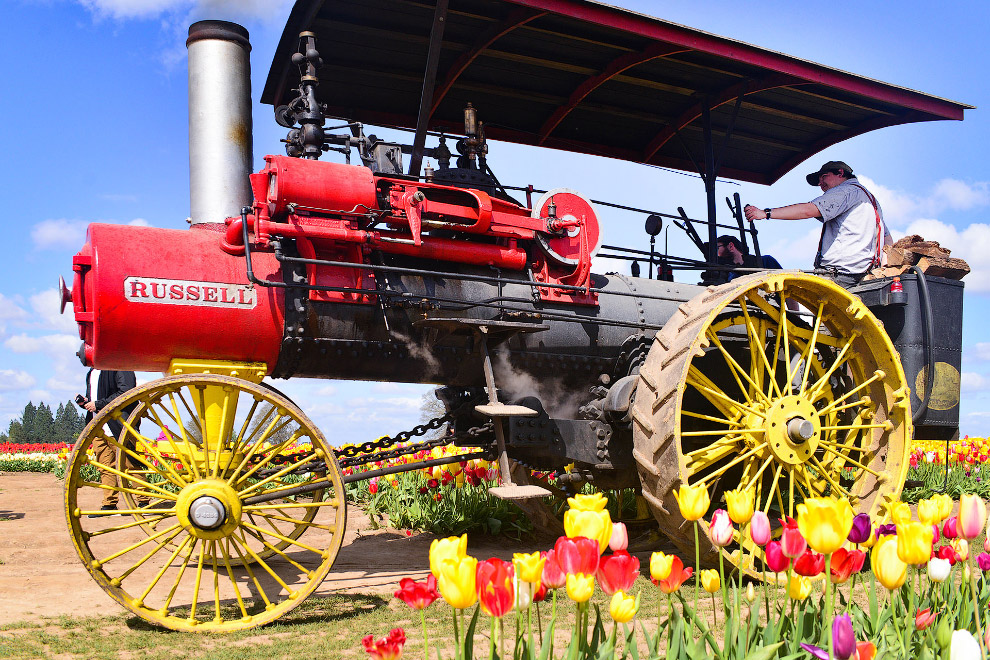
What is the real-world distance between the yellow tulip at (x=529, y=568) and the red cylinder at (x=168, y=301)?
310 cm

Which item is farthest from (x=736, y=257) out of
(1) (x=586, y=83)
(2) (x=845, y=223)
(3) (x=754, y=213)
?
(1) (x=586, y=83)

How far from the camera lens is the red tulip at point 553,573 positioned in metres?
1.98

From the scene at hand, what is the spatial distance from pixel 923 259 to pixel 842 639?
204 inches

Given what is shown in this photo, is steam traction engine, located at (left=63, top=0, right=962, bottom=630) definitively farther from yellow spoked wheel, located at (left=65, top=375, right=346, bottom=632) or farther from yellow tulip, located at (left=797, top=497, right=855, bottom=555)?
yellow tulip, located at (left=797, top=497, right=855, bottom=555)

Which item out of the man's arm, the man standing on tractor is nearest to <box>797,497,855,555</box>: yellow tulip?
the man standing on tractor

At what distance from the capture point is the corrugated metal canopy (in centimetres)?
555

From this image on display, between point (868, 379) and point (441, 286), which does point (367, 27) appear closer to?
point (441, 286)

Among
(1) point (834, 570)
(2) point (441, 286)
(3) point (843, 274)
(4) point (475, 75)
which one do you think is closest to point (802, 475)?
(3) point (843, 274)

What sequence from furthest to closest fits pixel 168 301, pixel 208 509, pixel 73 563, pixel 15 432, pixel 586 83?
1. pixel 15 432
2. pixel 586 83
3. pixel 73 563
4. pixel 168 301
5. pixel 208 509

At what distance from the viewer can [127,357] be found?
4613mm

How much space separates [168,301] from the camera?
4.50 m

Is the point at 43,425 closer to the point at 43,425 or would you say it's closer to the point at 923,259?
the point at 43,425

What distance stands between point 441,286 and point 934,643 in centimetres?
340

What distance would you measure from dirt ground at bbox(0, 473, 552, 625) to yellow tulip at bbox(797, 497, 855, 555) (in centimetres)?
328
